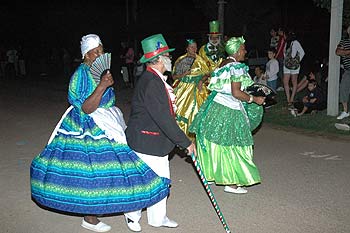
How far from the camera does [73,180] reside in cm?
463

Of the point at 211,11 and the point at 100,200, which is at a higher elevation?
the point at 211,11

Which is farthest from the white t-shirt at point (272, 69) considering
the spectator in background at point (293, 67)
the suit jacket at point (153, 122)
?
the suit jacket at point (153, 122)

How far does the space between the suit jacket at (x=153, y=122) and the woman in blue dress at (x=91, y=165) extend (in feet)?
0.45

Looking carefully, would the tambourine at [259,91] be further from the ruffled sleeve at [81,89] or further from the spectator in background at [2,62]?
the spectator in background at [2,62]

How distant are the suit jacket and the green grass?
5219mm

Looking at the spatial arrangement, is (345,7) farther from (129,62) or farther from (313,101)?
(129,62)

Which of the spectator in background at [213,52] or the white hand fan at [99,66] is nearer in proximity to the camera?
the white hand fan at [99,66]

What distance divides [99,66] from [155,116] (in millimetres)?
692

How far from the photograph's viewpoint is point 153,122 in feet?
15.7

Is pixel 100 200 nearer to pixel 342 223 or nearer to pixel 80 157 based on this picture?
pixel 80 157

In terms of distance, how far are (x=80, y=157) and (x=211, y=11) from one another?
1617cm

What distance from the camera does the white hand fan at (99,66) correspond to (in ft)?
15.5

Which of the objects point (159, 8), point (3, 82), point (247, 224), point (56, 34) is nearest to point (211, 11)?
point (3, 82)

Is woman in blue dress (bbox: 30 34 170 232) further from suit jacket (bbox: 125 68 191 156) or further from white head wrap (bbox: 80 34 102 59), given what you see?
suit jacket (bbox: 125 68 191 156)
